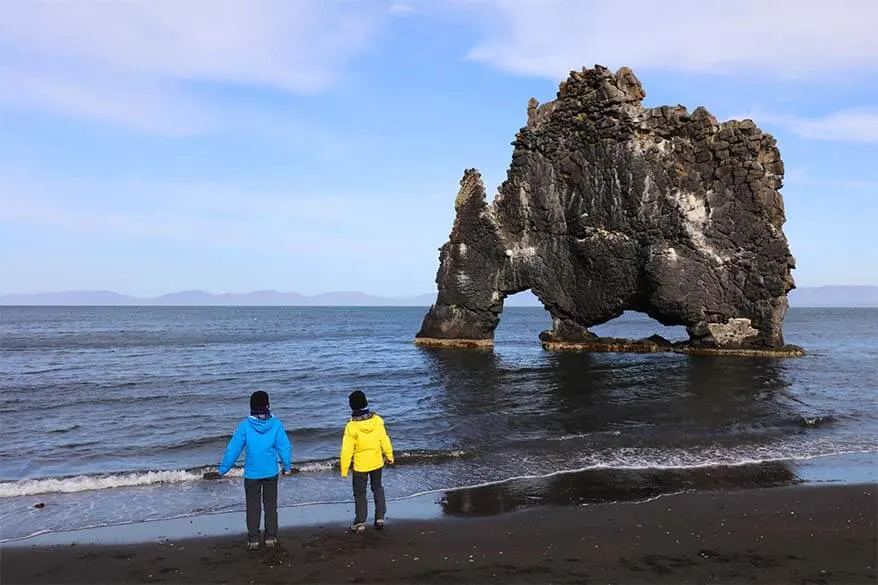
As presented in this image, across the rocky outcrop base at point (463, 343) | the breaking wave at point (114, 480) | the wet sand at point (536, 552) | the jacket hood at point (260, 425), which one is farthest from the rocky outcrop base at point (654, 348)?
the jacket hood at point (260, 425)

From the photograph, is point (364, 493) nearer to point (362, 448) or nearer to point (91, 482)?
point (362, 448)

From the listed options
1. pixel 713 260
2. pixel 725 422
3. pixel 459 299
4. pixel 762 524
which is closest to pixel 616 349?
pixel 713 260

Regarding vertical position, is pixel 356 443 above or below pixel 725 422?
above

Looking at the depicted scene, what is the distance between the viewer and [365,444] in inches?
396

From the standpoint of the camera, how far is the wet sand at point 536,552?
855 centimetres

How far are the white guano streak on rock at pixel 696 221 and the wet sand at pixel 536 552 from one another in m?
35.7

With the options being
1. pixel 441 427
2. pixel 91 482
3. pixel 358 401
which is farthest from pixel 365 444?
pixel 441 427

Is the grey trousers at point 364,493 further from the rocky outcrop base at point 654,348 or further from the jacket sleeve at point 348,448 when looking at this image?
the rocky outcrop base at point 654,348

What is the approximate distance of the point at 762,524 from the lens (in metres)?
10.7

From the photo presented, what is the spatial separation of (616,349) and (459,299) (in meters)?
13.2

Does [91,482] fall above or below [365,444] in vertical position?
below

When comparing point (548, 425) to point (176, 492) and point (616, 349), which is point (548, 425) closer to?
point (176, 492)

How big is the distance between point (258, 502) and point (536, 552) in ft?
14.0

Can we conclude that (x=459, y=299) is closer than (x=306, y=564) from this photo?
No
